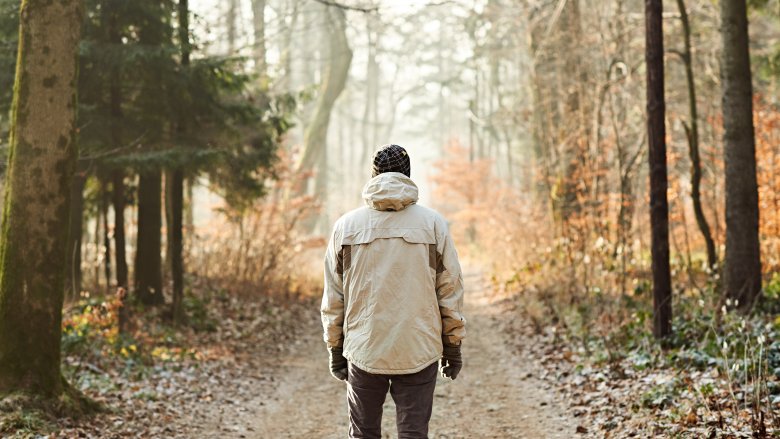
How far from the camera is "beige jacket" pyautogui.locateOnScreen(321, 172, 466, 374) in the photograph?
3734mm

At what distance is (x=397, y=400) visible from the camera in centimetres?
383

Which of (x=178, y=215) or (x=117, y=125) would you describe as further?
(x=178, y=215)

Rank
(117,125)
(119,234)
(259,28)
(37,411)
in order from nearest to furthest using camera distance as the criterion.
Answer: (37,411), (117,125), (119,234), (259,28)

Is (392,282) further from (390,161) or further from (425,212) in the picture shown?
(390,161)

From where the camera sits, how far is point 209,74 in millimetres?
10555

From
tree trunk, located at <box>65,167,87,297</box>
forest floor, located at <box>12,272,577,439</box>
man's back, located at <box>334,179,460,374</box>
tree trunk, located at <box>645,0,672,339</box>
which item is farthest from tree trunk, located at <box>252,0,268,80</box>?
man's back, located at <box>334,179,460,374</box>

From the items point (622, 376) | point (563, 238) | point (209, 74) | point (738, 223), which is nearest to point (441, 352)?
point (622, 376)

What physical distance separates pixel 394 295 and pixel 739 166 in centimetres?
686

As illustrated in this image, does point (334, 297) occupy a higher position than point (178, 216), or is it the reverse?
point (178, 216)

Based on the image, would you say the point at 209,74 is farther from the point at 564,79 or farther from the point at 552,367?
the point at 564,79

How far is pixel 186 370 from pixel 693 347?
5.76 meters

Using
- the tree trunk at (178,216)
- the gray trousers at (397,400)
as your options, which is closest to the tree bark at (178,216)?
the tree trunk at (178,216)

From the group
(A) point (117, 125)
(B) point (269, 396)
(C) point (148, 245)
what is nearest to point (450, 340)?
(B) point (269, 396)

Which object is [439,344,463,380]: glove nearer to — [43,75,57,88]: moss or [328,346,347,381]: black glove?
[328,346,347,381]: black glove
